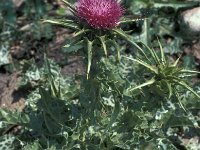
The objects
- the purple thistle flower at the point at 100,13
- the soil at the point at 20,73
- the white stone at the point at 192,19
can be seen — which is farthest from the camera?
the white stone at the point at 192,19

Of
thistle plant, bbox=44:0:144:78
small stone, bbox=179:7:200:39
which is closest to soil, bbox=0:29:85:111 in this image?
small stone, bbox=179:7:200:39

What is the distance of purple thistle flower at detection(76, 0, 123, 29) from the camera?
11.0 feet

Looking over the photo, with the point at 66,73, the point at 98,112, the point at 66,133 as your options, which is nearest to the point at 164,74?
the point at 98,112

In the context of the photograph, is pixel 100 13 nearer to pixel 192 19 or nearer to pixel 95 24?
pixel 95 24

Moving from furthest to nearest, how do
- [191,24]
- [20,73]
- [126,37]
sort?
[191,24]
[20,73]
[126,37]

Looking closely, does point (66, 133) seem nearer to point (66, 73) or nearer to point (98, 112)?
point (98, 112)

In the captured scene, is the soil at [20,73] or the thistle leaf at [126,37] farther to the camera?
the soil at [20,73]

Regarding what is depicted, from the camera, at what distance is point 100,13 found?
3420 millimetres

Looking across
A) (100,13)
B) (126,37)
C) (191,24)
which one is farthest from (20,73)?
(126,37)

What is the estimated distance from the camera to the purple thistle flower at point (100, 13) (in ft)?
11.0

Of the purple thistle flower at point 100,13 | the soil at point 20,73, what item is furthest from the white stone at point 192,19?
the purple thistle flower at point 100,13

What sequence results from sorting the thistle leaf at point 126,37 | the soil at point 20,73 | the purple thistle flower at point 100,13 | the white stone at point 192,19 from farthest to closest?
the white stone at point 192,19 < the soil at point 20,73 < the purple thistle flower at point 100,13 < the thistle leaf at point 126,37

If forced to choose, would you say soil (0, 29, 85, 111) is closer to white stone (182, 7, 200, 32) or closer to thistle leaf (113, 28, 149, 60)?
white stone (182, 7, 200, 32)

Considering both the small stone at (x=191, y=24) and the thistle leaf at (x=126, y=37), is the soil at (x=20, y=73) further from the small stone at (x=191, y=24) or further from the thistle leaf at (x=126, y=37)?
the thistle leaf at (x=126, y=37)
